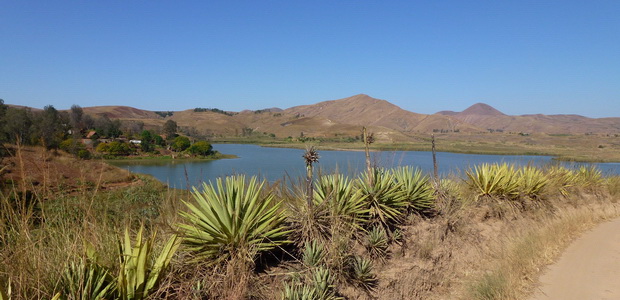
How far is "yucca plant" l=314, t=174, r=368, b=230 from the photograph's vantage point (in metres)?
4.92

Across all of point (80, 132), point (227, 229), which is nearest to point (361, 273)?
point (227, 229)

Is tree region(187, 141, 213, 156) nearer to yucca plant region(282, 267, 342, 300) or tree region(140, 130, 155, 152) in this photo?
tree region(140, 130, 155, 152)

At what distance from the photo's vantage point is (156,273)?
313 cm

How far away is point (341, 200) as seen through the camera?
16.6 ft

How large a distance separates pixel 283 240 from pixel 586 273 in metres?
4.65

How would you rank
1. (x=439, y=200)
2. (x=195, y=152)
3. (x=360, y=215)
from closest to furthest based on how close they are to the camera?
1. (x=360, y=215)
2. (x=439, y=200)
3. (x=195, y=152)

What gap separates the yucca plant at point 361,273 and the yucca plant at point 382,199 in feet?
3.16

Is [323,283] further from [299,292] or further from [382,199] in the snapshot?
[382,199]

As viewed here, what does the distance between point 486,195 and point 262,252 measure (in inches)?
221

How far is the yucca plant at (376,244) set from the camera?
196 inches

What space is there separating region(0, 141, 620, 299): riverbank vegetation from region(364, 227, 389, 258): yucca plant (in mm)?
20

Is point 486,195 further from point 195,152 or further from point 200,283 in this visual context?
point 195,152

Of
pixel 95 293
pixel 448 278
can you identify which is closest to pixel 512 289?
pixel 448 278

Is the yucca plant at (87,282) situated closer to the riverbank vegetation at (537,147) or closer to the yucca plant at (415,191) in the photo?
the yucca plant at (415,191)
